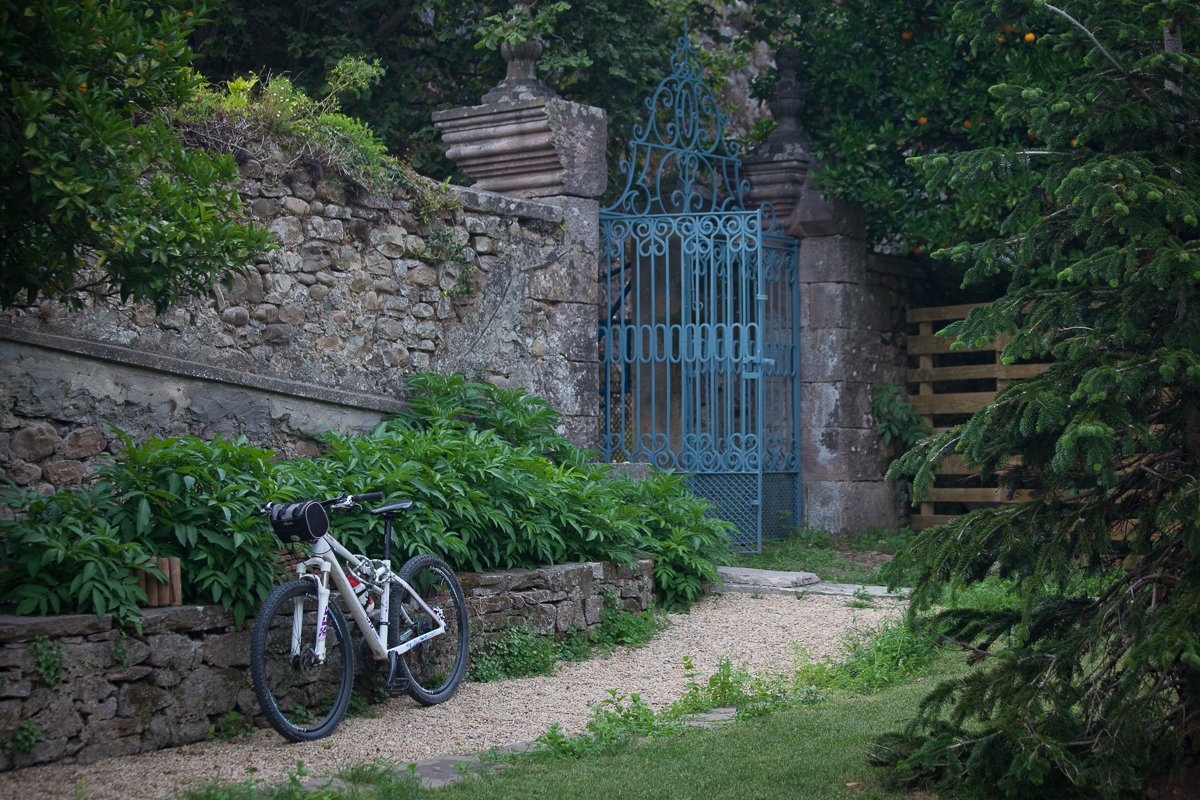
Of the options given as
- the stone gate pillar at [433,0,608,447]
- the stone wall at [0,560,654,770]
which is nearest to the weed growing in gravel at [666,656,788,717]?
the stone wall at [0,560,654,770]

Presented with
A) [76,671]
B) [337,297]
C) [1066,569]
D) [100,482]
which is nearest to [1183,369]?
[1066,569]

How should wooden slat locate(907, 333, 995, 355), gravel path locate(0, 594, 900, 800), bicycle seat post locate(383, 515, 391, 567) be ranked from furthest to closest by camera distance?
1. wooden slat locate(907, 333, 995, 355)
2. bicycle seat post locate(383, 515, 391, 567)
3. gravel path locate(0, 594, 900, 800)

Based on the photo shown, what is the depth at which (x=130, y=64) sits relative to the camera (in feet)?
13.7

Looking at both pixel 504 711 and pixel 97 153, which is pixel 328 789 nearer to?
pixel 504 711

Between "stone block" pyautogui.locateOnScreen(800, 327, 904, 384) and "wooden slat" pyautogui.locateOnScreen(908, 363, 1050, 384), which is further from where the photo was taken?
"stone block" pyautogui.locateOnScreen(800, 327, 904, 384)

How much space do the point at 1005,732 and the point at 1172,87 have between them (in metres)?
2.02

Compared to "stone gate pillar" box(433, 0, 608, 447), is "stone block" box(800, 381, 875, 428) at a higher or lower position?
lower

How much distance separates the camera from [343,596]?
5297 millimetres

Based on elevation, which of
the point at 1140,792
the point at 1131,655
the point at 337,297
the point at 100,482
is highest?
the point at 337,297

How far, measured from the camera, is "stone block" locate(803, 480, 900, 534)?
10336 millimetres

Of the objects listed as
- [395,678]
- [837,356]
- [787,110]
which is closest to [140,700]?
[395,678]

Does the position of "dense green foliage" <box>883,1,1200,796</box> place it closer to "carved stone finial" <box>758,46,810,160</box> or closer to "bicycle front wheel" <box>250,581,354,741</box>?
"bicycle front wheel" <box>250,581,354,741</box>

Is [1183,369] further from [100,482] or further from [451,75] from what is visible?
[451,75]

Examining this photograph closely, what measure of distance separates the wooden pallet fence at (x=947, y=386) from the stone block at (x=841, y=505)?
1.57 feet
